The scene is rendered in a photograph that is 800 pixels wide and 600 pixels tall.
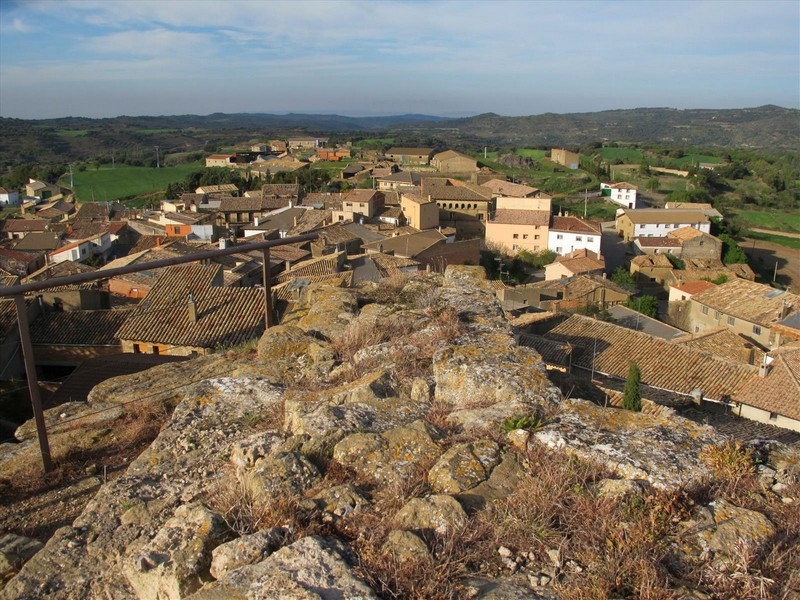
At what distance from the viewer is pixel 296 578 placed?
7.46ft

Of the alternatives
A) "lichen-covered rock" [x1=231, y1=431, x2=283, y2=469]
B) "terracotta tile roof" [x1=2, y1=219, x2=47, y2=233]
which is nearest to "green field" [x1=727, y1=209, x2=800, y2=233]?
"terracotta tile roof" [x1=2, y1=219, x2=47, y2=233]

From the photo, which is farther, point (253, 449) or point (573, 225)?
point (573, 225)

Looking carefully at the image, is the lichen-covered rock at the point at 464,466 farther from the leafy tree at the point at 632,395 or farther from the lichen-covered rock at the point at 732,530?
the leafy tree at the point at 632,395

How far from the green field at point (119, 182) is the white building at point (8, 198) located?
654 centimetres

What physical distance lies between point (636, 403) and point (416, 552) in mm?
8355

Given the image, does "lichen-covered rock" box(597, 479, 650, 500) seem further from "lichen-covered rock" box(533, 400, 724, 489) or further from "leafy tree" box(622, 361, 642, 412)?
"leafy tree" box(622, 361, 642, 412)

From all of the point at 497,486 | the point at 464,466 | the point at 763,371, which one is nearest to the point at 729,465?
the point at 497,486

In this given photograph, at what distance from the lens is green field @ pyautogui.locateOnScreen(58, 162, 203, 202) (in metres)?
74.8

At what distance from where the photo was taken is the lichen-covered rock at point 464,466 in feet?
9.75

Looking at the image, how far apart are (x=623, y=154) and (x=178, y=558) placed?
110m

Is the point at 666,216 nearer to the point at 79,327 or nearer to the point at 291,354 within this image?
the point at 79,327

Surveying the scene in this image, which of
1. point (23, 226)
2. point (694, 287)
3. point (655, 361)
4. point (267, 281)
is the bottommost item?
point (694, 287)

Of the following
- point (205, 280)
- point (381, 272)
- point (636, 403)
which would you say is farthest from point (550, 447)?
point (381, 272)

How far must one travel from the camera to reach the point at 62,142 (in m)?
135
